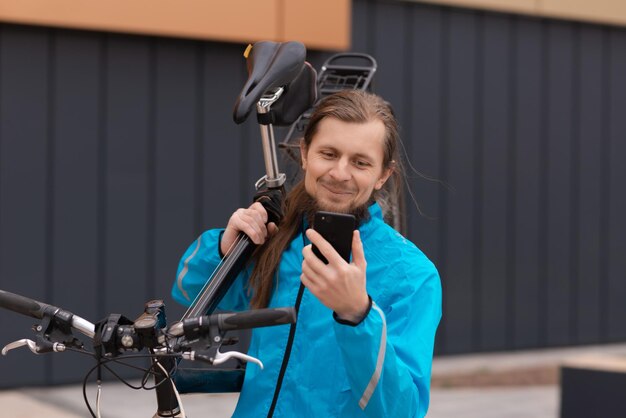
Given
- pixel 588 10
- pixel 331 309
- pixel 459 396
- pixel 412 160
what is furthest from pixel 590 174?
pixel 331 309

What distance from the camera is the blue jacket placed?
2.28 meters

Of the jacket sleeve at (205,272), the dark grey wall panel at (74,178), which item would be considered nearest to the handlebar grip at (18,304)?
the jacket sleeve at (205,272)

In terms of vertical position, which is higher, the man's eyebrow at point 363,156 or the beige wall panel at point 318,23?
the beige wall panel at point 318,23


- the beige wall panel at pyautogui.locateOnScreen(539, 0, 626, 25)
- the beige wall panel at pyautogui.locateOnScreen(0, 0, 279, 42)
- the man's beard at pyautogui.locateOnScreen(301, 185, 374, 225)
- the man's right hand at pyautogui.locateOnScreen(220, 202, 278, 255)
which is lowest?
the man's right hand at pyautogui.locateOnScreen(220, 202, 278, 255)

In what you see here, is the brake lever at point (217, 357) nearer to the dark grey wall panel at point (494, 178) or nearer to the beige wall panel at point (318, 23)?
the beige wall panel at point (318, 23)

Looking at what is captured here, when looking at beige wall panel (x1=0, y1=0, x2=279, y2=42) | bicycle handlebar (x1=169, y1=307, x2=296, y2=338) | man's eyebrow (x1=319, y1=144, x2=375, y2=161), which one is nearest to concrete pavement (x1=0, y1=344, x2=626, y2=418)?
beige wall panel (x1=0, y1=0, x2=279, y2=42)

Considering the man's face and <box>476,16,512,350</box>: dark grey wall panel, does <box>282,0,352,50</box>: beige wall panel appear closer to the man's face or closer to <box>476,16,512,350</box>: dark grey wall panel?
<box>476,16,512,350</box>: dark grey wall panel

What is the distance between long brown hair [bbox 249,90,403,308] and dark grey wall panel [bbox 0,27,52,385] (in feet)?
13.6

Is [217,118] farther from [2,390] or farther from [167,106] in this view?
[2,390]

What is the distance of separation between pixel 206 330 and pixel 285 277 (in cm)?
58

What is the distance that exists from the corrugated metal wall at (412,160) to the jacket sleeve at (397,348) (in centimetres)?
455

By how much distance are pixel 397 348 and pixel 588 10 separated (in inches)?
287

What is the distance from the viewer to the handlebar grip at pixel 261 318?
2039 millimetres

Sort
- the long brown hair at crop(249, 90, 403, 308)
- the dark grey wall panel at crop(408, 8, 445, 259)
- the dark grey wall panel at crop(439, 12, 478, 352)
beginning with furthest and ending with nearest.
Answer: the dark grey wall panel at crop(439, 12, 478, 352) < the dark grey wall panel at crop(408, 8, 445, 259) < the long brown hair at crop(249, 90, 403, 308)
